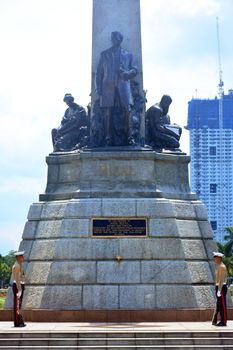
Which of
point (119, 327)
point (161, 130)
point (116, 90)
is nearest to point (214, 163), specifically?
point (161, 130)

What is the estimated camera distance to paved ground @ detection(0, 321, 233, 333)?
1402 centimetres

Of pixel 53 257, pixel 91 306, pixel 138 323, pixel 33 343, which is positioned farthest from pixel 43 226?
pixel 33 343

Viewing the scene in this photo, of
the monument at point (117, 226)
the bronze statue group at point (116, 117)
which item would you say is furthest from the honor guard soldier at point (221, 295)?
the bronze statue group at point (116, 117)

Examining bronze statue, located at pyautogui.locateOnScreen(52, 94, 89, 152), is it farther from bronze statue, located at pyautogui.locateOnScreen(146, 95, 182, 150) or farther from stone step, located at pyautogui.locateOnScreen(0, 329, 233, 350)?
stone step, located at pyautogui.locateOnScreen(0, 329, 233, 350)

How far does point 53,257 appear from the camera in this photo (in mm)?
17812

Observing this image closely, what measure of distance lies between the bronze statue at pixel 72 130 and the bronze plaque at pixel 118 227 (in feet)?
9.16

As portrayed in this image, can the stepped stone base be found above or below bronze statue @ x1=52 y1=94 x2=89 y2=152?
below

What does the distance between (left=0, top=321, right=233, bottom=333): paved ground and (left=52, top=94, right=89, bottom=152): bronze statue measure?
5.37m

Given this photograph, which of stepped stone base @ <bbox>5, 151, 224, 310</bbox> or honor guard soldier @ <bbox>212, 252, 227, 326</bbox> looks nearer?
honor guard soldier @ <bbox>212, 252, 227, 326</bbox>

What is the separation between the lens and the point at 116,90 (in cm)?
1953

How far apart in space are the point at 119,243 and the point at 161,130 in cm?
368

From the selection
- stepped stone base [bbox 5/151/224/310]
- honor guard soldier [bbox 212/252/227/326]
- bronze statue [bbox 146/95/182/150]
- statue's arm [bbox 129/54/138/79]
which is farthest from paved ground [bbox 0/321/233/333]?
statue's arm [bbox 129/54/138/79]

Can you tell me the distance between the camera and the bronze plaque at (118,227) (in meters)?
17.9

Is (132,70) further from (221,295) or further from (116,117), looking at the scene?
(221,295)
